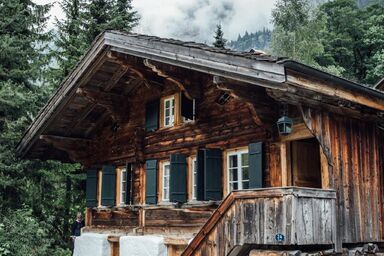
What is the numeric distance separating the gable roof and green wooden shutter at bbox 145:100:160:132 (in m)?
1.23

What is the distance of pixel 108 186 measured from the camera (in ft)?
49.2

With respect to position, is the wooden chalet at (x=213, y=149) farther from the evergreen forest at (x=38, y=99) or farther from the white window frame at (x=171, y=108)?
the evergreen forest at (x=38, y=99)

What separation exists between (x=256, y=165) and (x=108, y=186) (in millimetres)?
6313

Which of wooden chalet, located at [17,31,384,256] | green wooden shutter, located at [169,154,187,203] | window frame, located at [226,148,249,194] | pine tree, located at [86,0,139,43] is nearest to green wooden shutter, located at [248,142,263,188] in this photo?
wooden chalet, located at [17,31,384,256]

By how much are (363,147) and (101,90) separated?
7.59m

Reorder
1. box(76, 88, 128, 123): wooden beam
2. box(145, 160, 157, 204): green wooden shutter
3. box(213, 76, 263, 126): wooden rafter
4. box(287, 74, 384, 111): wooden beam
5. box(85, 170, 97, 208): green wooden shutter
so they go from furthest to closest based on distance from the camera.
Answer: box(85, 170, 97, 208): green wooden shutter < box(76, 88, 128, 123): wooden beam < box(145, 160, 157, 204): green wooden shutter < box(213, 76, 263, 126): wooden rafter < box(287, 74, 384, 111): wooden beam

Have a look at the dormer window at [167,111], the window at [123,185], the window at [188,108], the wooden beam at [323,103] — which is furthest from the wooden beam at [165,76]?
the window at [123,185]

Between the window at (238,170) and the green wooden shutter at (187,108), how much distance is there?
1.63 metres

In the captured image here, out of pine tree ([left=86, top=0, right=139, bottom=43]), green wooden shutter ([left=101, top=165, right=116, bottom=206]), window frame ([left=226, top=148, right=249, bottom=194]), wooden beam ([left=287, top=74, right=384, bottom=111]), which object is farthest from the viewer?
pine tree ([left=86, top=0, right=139, bottom=43])

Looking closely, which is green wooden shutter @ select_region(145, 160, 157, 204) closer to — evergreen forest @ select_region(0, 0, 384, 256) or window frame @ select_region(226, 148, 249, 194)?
window frame @ select_region(226, 148, 249, 194)

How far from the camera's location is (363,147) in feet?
34.1

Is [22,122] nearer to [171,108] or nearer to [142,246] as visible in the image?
[171,108]

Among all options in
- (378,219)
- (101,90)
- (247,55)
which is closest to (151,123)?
(101,90)

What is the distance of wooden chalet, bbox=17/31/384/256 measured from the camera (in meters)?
8.45
